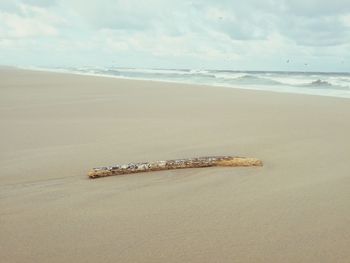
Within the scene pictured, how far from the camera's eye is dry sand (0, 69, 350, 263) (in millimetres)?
2133

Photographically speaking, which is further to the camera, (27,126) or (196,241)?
(27,126)

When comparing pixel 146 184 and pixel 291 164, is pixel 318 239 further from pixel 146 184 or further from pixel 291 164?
pixel 291 164

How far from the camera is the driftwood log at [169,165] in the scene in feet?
11.4

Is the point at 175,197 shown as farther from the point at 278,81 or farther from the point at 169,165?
the point at 278,81

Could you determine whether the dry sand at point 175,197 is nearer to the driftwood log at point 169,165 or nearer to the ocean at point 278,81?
the driftwood log at point 169,165

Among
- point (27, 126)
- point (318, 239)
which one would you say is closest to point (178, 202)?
point (318, 239)

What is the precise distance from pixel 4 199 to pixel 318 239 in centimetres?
221

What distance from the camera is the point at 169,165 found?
363 centimetres

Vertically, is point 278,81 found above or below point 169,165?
below

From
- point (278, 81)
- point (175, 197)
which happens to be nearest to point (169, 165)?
point (175, 197)

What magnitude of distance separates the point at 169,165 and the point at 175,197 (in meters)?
0.71

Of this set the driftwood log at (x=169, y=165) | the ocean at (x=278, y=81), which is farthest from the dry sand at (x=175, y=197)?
the ocean at (x=278, y=81)

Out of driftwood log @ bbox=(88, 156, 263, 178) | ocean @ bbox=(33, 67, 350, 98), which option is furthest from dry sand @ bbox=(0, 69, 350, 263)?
ocean @ bbox=(33, 67, 350, 98)

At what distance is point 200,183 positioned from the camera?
129 inches
